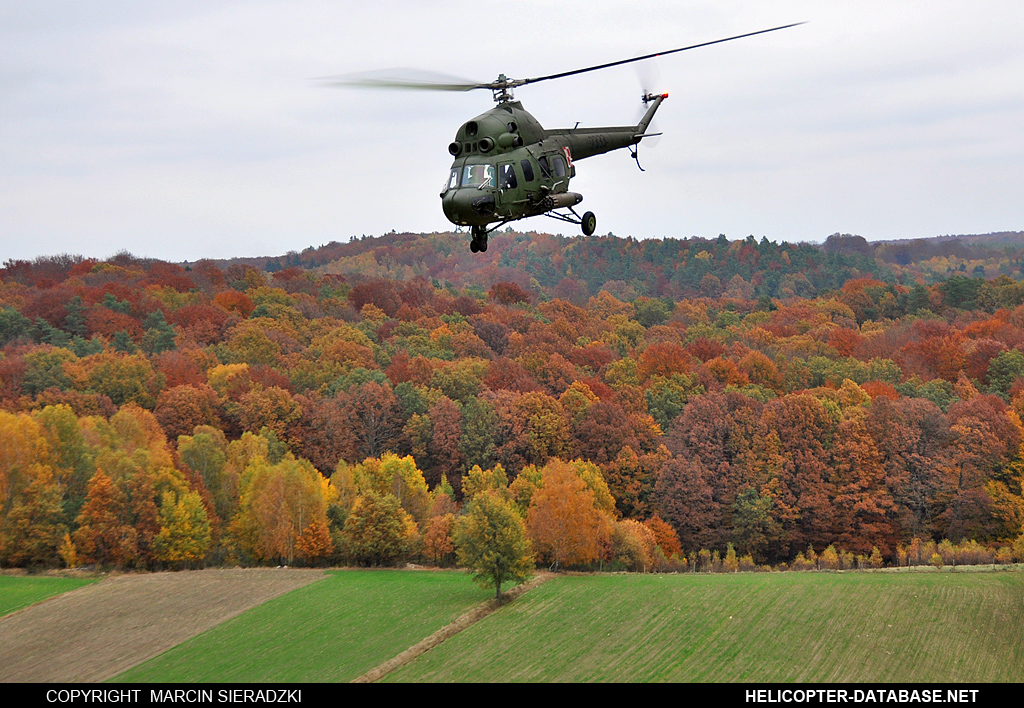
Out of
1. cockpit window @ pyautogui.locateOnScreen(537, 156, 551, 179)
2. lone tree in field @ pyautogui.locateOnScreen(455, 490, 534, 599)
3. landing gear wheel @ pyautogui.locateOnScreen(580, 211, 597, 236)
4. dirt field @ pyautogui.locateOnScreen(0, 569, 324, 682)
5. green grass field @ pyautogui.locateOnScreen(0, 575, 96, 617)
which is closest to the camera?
cockpit window @ pyautogui.locateOnScreen(537, 156, 551, 179)

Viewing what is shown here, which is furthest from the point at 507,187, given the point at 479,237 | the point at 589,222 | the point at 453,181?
the point at 589,222

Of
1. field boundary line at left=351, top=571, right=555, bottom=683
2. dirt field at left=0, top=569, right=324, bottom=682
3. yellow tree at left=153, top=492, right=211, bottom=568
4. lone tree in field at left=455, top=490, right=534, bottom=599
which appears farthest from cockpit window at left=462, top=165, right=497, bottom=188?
yellow tree at left=153, top=492, right=211, bottom=568

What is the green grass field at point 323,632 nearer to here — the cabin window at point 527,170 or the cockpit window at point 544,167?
the cockpit window at point 544,167

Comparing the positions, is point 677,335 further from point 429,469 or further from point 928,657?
point 928,657

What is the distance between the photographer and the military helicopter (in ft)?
98.9

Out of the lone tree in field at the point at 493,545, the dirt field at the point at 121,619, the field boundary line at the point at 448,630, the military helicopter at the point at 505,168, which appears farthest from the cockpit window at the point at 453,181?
the lone tree in field at the point at 493,545

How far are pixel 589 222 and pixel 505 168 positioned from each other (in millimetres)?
4703

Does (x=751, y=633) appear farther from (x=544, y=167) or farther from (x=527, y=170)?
(x=527, y=170)

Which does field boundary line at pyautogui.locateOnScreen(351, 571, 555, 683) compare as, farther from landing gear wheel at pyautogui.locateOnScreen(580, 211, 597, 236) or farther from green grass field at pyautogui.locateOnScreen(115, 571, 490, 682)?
landing gear wheel at pyautogui.locateOnScreen(580, 211, 597, 236)

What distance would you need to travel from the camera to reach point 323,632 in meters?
58.9

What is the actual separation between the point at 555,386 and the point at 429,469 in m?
25.9

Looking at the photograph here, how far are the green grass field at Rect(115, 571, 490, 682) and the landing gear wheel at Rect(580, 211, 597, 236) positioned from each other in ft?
88.2

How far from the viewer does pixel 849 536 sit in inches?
3469

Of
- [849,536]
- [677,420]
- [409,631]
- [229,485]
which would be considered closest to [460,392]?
[677,420]
